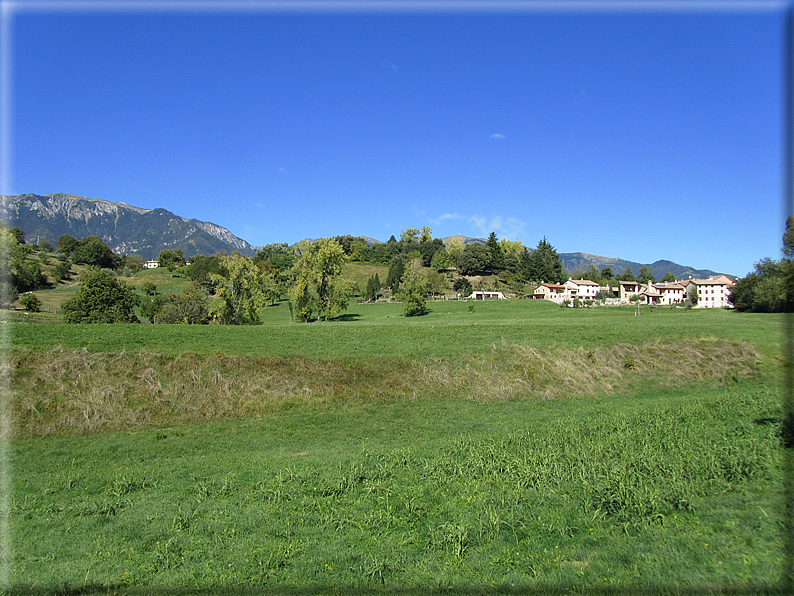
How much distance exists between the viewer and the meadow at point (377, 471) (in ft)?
18.6

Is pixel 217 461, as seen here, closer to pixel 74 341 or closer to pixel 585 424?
pixel 585 424

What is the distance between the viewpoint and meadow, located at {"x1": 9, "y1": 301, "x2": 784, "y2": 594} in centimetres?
566

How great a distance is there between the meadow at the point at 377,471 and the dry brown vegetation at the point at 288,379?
0.10m

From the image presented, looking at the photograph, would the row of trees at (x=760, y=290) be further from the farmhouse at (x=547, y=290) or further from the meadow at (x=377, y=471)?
the farmhouse at (x=547, y=290)

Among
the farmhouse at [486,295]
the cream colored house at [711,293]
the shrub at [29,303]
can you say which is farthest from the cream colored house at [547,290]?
the shrub at [29,303]

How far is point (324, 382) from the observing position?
19281mm

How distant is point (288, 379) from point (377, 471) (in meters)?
10.3

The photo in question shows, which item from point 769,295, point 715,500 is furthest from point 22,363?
point 769,295

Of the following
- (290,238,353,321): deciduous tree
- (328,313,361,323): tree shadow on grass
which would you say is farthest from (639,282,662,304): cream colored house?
(290,238,353,321): deciduous tree

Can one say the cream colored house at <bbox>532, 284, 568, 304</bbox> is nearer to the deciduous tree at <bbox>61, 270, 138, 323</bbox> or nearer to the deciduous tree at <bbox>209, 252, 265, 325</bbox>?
the deciduous tree at <bbox>209, 252, 265, 325</bbox>

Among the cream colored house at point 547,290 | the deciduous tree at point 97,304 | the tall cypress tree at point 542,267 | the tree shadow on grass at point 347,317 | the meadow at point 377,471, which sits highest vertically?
the tall cypress tree at point 542,267

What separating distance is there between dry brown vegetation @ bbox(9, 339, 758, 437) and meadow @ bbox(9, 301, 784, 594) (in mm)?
103

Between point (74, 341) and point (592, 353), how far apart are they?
25.6m

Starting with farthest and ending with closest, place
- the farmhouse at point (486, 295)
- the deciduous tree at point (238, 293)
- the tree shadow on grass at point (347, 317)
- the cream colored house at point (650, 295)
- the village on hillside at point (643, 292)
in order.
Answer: the cream colored house at point (650, 295) < the farmhouse at point (486, 295) < the village on hillside at point (643, 292) < the tree shadow on grass at point (347, 317) < the deciduous tree at point (238, 293)
